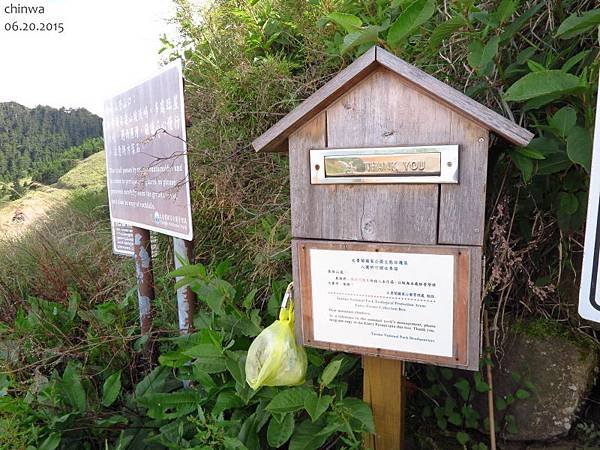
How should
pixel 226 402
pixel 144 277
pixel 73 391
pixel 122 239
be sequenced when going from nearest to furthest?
pixel 226 402 → pixel 73 391 → pixel 144 277 → pixel 122 239

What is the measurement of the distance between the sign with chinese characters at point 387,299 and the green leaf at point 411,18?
2.10 ft

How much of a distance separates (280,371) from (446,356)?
50 centimetres

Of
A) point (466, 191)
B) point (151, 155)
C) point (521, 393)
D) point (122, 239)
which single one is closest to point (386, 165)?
point (466, 191)

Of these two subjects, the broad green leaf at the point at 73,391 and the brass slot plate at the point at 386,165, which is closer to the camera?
the brass slot plate at the point at 386,165

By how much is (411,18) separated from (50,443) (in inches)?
79.4

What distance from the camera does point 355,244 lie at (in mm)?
1246

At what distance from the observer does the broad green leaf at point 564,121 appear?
1.21 m

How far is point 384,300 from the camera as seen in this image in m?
1.23

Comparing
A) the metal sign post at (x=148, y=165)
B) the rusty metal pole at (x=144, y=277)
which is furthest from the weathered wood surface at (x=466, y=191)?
the rusty metal pole at (x=144, y=277)

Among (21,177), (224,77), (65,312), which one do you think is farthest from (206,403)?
(21,177)

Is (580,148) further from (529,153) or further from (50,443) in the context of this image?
(50,443)

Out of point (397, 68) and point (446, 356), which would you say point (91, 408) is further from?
point (397, 68)

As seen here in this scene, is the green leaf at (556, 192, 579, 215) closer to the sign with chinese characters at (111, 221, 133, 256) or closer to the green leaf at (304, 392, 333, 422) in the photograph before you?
the green leaf at (304, 392, 333, 422)

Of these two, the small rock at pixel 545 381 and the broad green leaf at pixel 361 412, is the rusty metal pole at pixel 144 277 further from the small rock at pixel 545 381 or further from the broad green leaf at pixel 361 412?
the small rock at pixel 545 381
